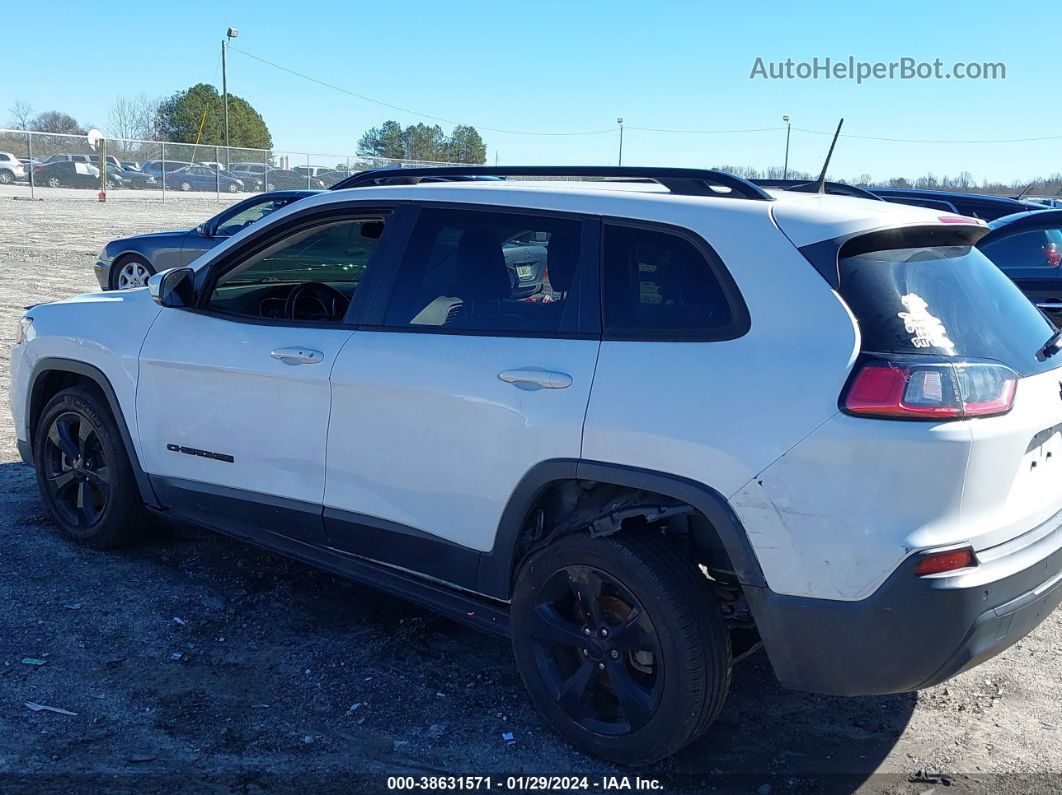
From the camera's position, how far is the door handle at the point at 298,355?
400cm

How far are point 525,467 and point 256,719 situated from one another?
1339 millimetres

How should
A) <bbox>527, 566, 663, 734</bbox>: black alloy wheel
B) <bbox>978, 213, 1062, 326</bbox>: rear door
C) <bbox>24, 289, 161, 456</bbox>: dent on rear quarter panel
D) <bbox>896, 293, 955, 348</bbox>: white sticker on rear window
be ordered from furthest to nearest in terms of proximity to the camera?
<bbox>978, 213, 1062, 326</bbox>: rear door, <bbox>24, 289, 161, 456</bbox>: dent on rear quarter panel, <bbox>527, 566, 663, 734</bbox>: black alloy wheel, <bbox>896, 293, 955, 348</bbox>: white sticker on rear window

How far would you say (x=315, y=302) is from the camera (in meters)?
5.04

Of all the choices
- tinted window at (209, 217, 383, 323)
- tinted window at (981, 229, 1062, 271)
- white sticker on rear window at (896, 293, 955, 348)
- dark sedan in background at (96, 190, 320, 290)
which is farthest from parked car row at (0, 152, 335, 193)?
white sticker on rear window at (896, 293, 955, 348)

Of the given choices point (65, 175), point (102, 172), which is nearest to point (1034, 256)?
point (102, 172)

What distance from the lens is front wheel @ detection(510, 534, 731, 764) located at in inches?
123

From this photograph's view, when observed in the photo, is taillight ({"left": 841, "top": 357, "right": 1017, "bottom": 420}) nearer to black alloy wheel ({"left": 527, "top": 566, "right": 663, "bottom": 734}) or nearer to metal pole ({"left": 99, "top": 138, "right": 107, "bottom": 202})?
black alloy wheel ({"left": 527, "top": 566, "right": 663, "bottom": 734})

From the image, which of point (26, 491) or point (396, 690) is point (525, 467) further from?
point (26, 491)

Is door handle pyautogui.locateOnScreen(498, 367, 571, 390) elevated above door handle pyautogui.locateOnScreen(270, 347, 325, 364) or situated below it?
above

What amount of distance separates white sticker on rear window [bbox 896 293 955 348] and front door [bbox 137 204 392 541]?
2086mm

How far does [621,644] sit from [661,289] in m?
1.17

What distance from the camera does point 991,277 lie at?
138 inches

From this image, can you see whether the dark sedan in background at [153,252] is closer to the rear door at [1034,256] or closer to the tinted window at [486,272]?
the rear door at [1034,256]

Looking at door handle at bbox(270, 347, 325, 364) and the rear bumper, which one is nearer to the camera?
the rear bumper
